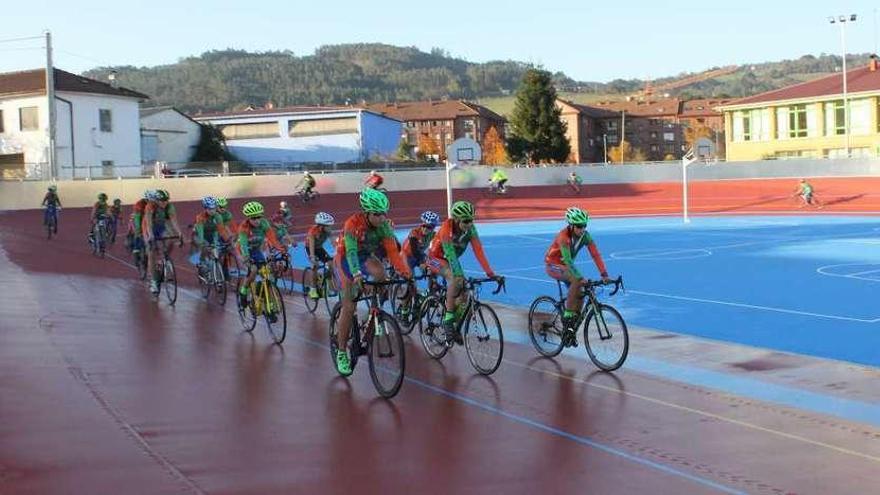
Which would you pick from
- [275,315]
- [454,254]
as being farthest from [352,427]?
[275,315]

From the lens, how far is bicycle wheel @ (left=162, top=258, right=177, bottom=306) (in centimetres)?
1559

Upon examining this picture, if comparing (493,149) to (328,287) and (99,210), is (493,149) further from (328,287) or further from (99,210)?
(328,287)

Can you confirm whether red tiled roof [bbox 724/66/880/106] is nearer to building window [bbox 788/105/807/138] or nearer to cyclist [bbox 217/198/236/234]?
building window [bbox 788/105/807/138]

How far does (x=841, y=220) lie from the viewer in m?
38.2

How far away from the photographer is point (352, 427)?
7.51 meters

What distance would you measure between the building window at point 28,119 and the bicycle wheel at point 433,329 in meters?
46.1

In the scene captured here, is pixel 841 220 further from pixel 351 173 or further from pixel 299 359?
pixel 299 359

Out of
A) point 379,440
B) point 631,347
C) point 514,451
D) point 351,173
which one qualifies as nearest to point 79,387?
point 379,440

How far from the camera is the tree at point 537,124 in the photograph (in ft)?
240

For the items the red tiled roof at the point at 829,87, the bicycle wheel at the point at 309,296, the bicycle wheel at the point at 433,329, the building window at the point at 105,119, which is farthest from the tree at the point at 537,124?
the bicycle wheel at the point at 433,329

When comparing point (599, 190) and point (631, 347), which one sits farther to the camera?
point (599, 190)

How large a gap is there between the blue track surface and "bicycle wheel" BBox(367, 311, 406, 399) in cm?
543

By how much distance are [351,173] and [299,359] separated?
36.5 metres

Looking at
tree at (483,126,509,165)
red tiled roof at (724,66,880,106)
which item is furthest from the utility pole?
tree at (483,126,509,165)
